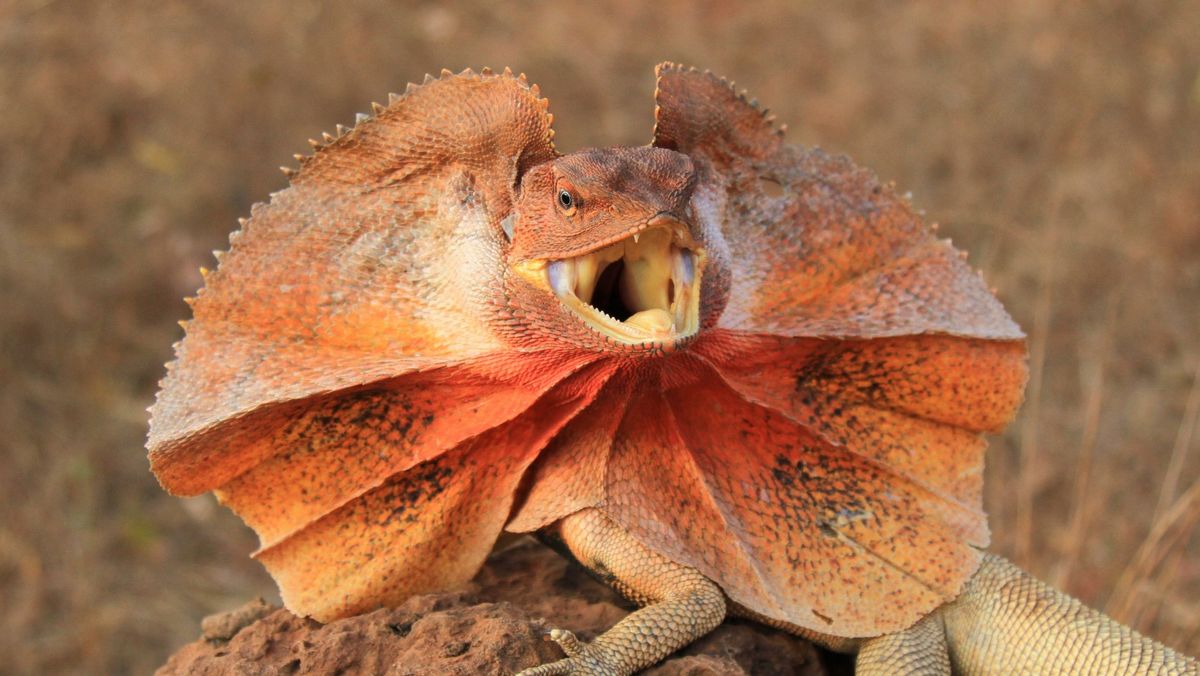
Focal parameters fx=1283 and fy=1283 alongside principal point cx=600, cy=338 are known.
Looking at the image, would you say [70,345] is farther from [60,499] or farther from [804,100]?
[804,100]

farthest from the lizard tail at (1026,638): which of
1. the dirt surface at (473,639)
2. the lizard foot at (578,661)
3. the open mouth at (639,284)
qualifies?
the open mouth at (639,284)

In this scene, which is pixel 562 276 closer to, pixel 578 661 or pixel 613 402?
pixel 613 402

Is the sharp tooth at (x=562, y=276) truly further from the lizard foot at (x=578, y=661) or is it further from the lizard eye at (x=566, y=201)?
the lizard foot at (x=578, y=661)

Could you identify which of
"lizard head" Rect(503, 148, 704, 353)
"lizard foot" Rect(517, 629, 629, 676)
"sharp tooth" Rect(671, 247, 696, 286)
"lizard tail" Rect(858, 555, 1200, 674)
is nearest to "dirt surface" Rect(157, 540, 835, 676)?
"lizard foot" Rect(517, 629, 629, 676)

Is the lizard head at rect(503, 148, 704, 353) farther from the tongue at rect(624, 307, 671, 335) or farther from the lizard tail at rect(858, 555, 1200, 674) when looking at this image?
the lizard tail at rect(858, 555, 1200, 674)

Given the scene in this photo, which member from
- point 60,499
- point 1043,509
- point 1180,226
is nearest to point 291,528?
point 60,499

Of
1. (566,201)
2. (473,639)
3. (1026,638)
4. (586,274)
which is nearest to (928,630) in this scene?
(1026,638)
